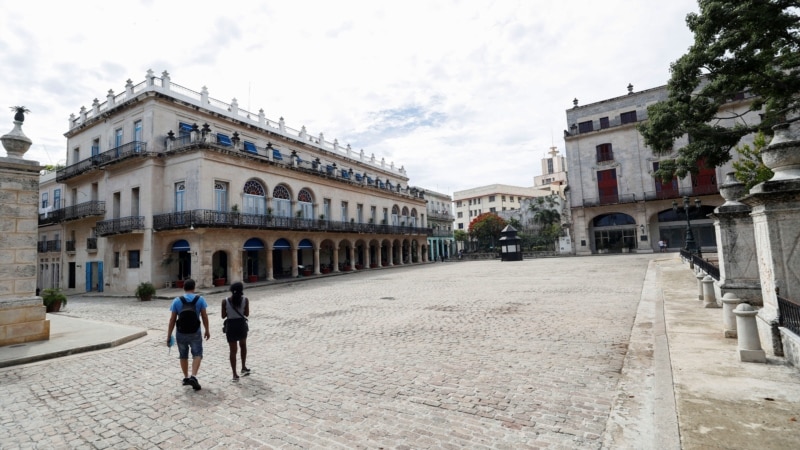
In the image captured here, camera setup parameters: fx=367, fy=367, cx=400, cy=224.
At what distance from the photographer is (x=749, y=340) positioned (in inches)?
185

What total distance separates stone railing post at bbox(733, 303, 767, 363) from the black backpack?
7.28m

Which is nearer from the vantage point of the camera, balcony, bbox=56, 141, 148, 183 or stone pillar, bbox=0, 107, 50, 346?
stone pillar, bbox=0, 107, 50, 346

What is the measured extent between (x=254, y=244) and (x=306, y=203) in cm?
630

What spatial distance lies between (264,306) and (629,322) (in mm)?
11256

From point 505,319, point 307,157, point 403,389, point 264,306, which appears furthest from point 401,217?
point 403,389

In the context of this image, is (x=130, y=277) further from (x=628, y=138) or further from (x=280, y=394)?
(x=628, y=138)

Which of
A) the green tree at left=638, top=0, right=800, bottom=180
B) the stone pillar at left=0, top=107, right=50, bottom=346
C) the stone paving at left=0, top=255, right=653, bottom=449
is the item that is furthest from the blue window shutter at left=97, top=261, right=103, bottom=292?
the green tree at left=638, top=0, right=800, bottom=180

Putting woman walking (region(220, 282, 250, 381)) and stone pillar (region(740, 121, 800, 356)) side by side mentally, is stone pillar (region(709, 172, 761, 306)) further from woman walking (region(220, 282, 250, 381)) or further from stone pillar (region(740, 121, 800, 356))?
woman walking (region(220, 282, 250, 381))

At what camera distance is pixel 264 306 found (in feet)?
43.7

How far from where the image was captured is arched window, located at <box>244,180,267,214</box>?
81.0 ft

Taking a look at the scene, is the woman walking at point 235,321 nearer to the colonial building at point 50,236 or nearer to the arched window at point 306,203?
the arched window at point 306,203

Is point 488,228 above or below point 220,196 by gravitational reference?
below

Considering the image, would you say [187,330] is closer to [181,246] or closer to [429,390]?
[429,390]

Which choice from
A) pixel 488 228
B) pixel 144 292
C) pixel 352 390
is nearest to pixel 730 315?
pixel 352 390
